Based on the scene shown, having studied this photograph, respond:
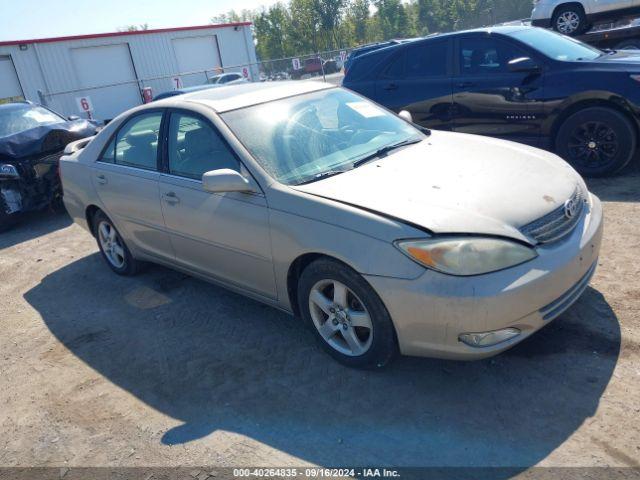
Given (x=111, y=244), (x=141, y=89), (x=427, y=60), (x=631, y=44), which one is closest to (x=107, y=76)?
(x=141, y=89)

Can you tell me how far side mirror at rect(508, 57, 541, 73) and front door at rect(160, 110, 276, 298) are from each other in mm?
3852

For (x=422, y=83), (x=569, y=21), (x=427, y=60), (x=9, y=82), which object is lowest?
(x=422, y=83)

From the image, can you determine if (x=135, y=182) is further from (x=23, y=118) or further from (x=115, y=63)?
(x=115, y=63)

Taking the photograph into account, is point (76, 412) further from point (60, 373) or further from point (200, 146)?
point (200, 146)

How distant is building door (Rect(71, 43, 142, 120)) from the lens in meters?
26.4

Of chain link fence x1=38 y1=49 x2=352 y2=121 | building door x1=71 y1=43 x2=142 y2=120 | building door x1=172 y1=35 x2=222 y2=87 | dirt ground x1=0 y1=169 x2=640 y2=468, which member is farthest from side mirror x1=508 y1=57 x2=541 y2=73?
building door x1=172 y1=35 x2=222 y2=87

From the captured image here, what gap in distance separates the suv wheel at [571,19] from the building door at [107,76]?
2078cm

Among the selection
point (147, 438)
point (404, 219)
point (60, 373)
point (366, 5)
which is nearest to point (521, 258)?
point (404, 219)

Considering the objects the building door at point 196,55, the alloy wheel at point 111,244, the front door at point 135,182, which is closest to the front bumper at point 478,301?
the front door at point 135,182

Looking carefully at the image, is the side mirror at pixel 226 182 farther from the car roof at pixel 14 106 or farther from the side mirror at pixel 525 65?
the car roof at pixel 14 106

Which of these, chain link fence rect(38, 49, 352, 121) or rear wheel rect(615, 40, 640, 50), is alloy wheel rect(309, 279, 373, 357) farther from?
chain link fence rect(38, 49, 352, 121)

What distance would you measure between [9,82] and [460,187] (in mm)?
26446

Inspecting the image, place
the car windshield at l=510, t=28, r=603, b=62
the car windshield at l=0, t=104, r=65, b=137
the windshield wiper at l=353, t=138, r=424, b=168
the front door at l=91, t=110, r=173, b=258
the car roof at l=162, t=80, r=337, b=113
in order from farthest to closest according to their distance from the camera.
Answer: the car windshield at l=0, t=104, r=65, b=137
the car windshield at l=510, t=28, r=603, b=62
the front door at l=91, t=110, r=173, b=258
the car roof at l=162, t=80, r=337, b=113
the windshield wiper at l=353, t=138, r=424, b=168

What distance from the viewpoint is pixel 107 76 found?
2752 centimetres
